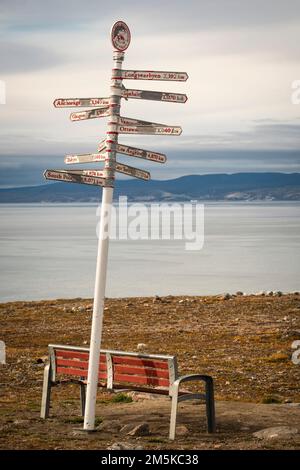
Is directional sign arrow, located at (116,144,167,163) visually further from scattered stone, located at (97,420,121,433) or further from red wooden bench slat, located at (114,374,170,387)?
scattered stone, located at (97,420,121,433)

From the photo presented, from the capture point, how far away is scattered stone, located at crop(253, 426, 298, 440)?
10914 millimetres

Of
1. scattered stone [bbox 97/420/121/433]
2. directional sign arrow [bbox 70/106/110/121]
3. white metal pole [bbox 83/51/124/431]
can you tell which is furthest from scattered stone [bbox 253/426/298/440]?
directional sign arrow [bbox 70/106/110/121]

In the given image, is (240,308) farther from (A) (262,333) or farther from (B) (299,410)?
(B) (299,410)

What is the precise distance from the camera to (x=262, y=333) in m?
22.1

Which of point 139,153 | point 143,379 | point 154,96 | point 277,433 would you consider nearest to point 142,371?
point 143,379

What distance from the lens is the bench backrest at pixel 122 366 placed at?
1136 centimetres

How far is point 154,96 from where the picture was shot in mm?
11320

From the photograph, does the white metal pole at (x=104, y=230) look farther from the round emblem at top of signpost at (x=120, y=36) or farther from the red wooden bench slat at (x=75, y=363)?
the red wooden bench slat at (x=75, y=363)

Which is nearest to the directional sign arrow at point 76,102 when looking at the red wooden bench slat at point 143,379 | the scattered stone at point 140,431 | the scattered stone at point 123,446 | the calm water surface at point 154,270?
the red wooden bench slat at point 143,379

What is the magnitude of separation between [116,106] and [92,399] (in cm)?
351

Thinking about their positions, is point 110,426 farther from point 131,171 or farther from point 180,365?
point 180,365

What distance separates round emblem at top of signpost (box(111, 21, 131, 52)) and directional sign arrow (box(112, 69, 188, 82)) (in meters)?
0.28

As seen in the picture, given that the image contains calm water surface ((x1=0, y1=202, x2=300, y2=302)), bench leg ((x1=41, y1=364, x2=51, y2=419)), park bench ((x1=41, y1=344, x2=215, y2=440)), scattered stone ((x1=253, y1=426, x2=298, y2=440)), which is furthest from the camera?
calm water surface ((x1=0, y1=202, x2=300, y2=302))
